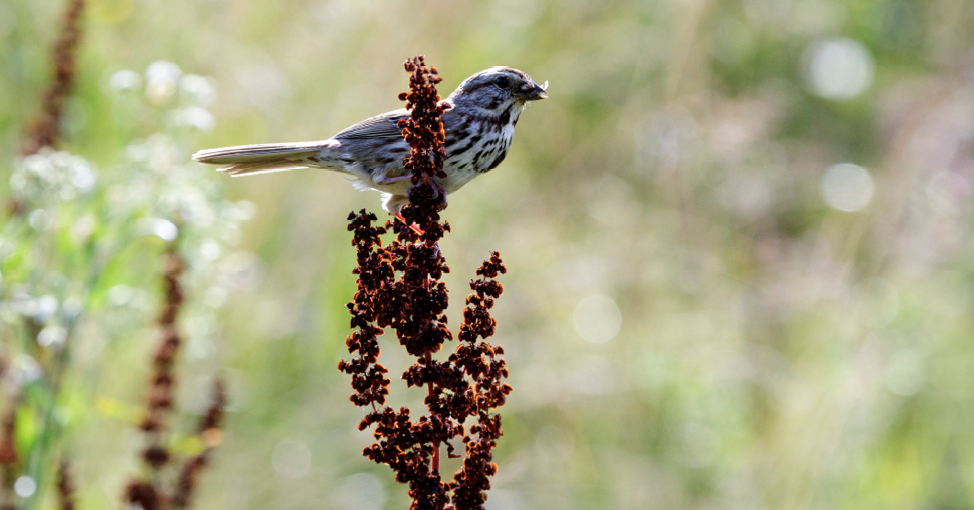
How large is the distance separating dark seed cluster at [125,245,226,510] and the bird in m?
0.39

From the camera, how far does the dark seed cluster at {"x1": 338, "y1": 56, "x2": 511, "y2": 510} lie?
63.5 inches

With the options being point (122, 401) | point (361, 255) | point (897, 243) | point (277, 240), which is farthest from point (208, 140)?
point (897, 243)

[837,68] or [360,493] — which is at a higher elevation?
[837,68]

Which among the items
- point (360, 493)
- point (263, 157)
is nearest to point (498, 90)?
point (263, 157)

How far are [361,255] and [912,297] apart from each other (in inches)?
162

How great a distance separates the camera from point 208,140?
14.9 feet

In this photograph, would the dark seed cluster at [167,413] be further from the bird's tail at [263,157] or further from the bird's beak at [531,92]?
the bird's beak at [531,92]

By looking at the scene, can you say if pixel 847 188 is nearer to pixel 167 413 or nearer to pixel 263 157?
pixel 263 157

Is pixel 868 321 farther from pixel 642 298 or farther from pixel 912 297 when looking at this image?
pixel 642 298

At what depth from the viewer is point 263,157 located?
278 centimetres

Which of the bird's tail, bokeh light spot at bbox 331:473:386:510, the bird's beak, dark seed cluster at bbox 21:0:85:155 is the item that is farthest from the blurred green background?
the bird's beak

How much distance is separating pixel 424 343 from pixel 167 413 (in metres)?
1.30

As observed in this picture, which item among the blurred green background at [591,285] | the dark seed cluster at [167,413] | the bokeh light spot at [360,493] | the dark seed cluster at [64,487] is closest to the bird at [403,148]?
the dark seed cluster at [167,413]

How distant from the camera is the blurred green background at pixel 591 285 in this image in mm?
4004
